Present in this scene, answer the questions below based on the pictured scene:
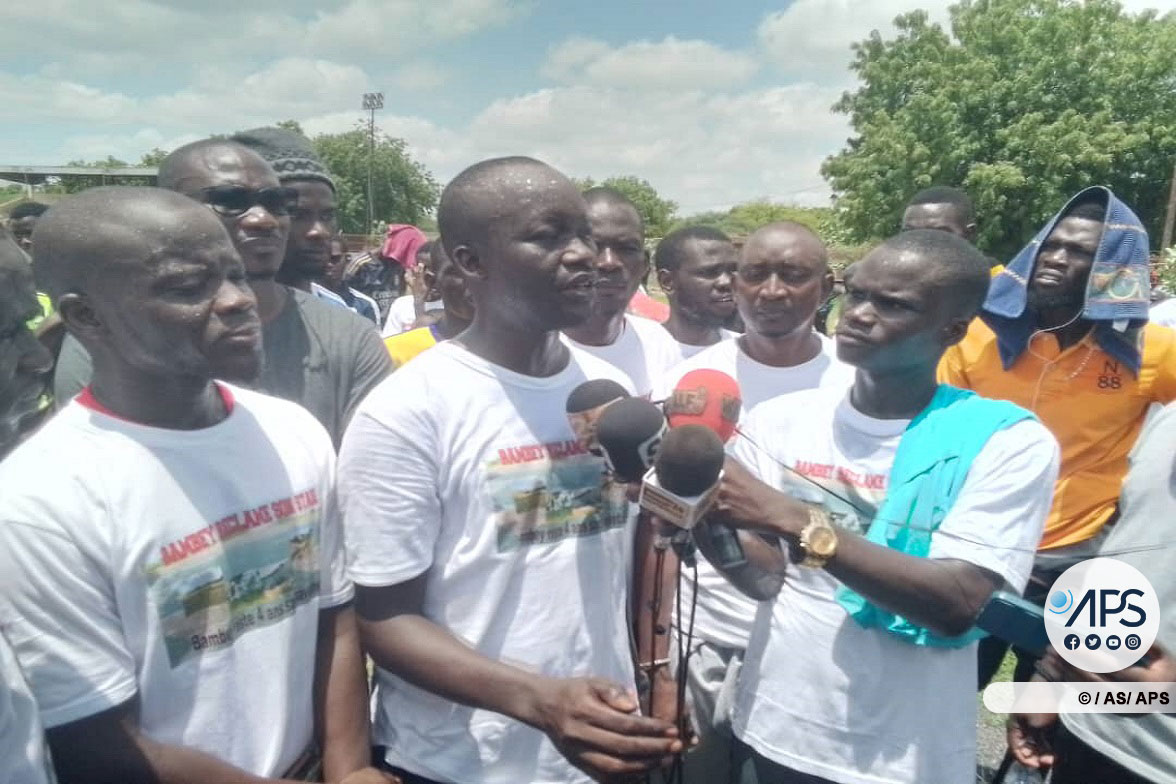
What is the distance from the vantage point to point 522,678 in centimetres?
175

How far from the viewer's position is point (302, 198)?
342cm

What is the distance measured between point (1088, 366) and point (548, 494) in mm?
2582

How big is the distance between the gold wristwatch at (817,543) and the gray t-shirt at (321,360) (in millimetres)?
1542

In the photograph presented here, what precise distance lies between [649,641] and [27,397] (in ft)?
5.19

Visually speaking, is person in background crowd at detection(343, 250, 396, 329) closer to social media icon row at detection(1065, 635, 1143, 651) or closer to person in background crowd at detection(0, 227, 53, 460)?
person in background crowd at detection(0, 227, 53, 460)

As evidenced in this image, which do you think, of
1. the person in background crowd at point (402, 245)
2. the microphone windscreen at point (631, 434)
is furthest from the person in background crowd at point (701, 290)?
the person in background crowd at point (402, 245)

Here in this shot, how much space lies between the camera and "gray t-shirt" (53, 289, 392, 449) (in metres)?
2.70

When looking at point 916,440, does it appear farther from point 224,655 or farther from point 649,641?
point 224,655

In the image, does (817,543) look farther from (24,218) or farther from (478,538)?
(24,218)

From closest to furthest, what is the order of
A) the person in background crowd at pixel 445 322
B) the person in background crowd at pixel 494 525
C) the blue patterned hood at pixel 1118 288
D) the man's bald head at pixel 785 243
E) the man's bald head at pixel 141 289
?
the man's bald head at pixel 141 289
the person in background crowd at pixel 494 525
the blue patterned hood at pixel 1118 288
the man's bald head at pixel 785 243
the person in background crowd at pixel 445 322

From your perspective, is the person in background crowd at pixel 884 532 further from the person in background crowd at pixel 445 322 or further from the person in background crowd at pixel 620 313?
the person in background crowd at pixel 445 322

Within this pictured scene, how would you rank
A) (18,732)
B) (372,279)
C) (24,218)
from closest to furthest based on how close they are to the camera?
(18,732) → (24,218) → (372,279)

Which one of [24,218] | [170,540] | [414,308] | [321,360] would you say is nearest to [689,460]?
[170,540]

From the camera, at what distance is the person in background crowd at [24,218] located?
6324mm
